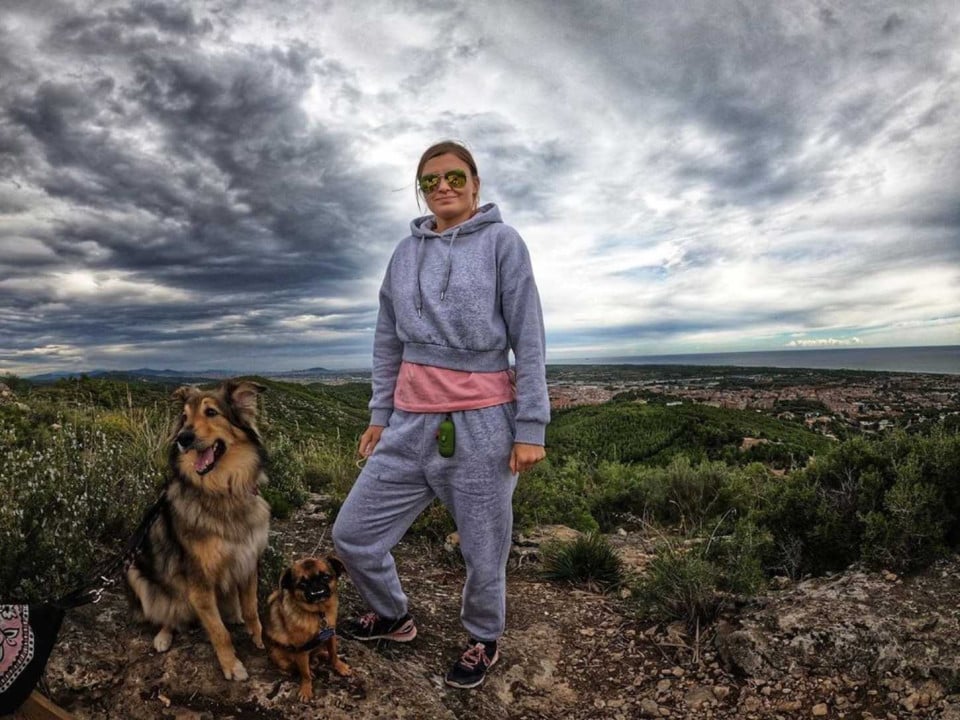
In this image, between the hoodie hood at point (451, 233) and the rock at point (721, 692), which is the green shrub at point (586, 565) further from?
the hoodie hood at point (451, 233)

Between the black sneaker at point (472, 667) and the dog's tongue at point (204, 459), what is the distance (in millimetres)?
1741

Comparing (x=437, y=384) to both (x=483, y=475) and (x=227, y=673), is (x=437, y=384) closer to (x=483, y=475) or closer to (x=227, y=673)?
(x=483, y=475)

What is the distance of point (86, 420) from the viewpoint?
289 inches

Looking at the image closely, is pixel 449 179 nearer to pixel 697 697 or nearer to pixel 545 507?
pixel 697 697

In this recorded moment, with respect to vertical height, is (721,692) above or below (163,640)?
below

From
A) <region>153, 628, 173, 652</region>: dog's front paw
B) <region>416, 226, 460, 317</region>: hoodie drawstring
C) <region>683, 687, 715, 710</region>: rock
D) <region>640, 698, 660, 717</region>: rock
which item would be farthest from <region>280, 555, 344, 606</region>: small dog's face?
<region>683, 687, 715, 710</region>: rock

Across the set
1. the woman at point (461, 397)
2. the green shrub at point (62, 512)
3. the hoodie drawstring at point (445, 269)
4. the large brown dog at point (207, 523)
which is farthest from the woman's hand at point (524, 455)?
the green shrub at point (62, 512)

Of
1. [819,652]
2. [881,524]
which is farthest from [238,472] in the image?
[881,524]

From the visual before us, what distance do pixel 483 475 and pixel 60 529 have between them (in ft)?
9.03

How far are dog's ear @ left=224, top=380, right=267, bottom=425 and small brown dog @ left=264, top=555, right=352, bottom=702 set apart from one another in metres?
0.78

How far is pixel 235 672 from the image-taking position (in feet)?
9.18

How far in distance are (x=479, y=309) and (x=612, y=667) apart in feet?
8.05

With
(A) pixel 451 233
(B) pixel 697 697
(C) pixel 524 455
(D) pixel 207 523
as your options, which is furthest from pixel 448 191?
(B) pixel 697 697

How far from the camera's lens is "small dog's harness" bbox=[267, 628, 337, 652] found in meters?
2.76
